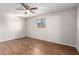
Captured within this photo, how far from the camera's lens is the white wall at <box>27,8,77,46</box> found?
1.02m

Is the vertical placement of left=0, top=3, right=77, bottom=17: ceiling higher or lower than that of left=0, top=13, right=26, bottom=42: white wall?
higher

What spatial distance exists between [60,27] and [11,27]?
2.42 ft

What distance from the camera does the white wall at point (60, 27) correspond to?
3.34ft

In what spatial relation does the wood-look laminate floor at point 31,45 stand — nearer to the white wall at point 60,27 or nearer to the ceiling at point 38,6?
the white wall at point 60,27

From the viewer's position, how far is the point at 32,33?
4.10ft

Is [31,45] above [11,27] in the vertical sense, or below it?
below

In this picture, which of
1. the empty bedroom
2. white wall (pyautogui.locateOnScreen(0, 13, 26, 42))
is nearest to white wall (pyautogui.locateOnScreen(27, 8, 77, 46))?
the empty bedroom

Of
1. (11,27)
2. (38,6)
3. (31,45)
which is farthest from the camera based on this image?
(31,45)

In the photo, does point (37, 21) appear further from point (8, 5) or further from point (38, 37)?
point (8, 5)

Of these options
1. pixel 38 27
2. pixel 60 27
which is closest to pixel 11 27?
pixel 38 27

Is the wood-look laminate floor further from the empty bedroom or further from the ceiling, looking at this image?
the ceiling

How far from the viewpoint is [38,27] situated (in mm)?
1161

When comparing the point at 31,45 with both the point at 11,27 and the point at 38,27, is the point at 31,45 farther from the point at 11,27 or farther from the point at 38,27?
the point at 11,27

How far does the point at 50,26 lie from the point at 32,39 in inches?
14.8
